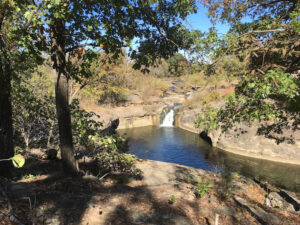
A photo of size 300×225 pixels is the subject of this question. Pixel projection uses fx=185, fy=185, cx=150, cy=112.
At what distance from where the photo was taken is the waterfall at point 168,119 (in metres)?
30.3

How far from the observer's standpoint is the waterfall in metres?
30.3

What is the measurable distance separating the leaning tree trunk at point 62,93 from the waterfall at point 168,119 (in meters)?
25.2

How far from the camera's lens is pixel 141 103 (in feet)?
117

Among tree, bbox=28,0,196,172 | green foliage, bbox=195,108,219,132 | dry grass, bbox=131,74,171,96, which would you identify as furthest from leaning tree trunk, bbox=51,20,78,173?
dry grass, bbox=131,74,171,96

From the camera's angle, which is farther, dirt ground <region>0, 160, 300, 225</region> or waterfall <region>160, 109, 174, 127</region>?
waterfall <region>160, 109, 174, 127</region>

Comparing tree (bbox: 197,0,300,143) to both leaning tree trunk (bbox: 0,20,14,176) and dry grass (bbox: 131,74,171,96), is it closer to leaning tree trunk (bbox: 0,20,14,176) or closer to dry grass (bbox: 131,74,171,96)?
leaning tree trunk (bbox: 0,20,14,176)

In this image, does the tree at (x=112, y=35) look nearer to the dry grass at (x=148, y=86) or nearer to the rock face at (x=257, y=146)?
the rock face at (x=257, y=146)

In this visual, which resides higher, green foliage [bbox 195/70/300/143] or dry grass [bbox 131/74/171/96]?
dry grass [bbox 131/74/171/96]

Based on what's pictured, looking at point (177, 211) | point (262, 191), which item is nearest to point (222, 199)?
point (177, 211)

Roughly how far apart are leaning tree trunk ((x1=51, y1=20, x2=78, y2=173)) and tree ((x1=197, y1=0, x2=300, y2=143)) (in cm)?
400

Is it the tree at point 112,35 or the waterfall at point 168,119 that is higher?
the tree at point 112,35

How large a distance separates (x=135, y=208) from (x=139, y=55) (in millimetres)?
4369

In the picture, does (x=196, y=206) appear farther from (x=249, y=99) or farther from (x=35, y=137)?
(x=35, y=137)

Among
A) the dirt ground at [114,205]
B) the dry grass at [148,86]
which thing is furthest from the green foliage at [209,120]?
the dry grass at [148,86]
